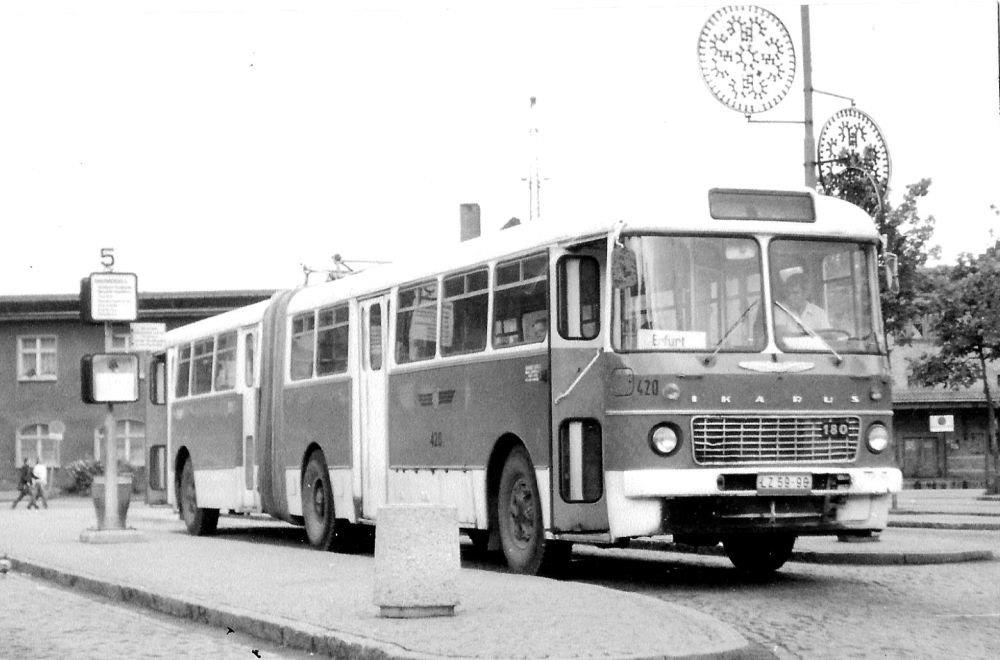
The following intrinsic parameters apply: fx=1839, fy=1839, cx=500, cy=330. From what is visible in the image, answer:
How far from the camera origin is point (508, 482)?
16.4 metres

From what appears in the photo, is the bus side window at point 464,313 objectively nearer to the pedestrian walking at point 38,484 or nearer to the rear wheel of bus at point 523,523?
the rear wheel of bus at point 523,523

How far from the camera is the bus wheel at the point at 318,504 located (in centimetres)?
2133

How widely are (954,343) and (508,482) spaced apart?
1438 inches

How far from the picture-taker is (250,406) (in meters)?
24.5

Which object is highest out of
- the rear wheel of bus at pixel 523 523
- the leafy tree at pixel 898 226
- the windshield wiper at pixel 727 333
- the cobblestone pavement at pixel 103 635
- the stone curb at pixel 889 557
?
the leafy tree at pixel 898 226

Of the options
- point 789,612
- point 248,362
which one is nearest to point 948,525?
point 248,362

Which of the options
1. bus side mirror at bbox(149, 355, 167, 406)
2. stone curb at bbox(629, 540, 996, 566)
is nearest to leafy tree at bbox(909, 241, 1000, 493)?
bus side mirror at bbox(149, 355, 167, 406)

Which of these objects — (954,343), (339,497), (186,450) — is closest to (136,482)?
(954,343)

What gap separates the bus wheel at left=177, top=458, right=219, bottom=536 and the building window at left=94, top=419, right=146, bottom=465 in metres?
41.8

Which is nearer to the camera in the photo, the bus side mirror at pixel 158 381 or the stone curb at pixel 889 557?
the stone curb at pixel 889 557

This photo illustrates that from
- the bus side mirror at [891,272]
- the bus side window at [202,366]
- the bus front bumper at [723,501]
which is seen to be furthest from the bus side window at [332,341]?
the bus side mirror at [891,272]

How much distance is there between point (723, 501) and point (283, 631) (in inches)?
175

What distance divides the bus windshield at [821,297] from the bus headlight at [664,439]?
117 cm

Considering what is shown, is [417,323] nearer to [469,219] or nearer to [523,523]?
[523,523]
